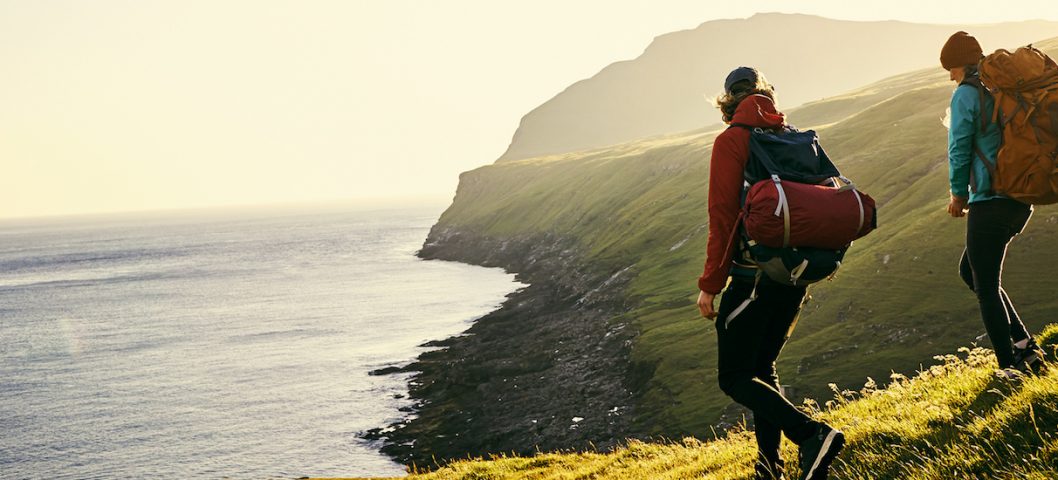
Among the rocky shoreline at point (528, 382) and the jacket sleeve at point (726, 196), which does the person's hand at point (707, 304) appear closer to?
the jacket sleeve at point (726, 196)

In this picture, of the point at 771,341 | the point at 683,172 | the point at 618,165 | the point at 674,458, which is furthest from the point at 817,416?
the point at 618,165

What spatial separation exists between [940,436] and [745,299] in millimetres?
2159

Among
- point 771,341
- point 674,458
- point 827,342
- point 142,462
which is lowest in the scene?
point 142,462

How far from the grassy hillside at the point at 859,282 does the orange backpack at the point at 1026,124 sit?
895 inches

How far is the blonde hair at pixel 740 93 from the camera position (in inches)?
241

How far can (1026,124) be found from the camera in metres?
6.63

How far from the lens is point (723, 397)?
3469 centimetres

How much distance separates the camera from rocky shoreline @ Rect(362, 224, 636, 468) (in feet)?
124

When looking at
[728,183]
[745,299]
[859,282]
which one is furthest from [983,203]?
[859,282]

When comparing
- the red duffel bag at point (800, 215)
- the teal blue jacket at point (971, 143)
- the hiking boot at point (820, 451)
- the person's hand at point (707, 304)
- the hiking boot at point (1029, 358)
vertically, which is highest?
the teal blue jacket at point (971, 143)

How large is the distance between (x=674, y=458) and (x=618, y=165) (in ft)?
437

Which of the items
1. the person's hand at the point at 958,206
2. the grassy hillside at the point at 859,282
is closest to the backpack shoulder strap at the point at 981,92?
the person's hand at the point at 958,206

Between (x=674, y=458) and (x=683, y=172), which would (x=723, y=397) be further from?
(x=683, y=172)

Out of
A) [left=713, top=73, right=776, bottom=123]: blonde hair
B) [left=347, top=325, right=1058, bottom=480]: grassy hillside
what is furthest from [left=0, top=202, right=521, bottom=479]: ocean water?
[left=713, top=73, right=776, bottom=123]: blonde hair
